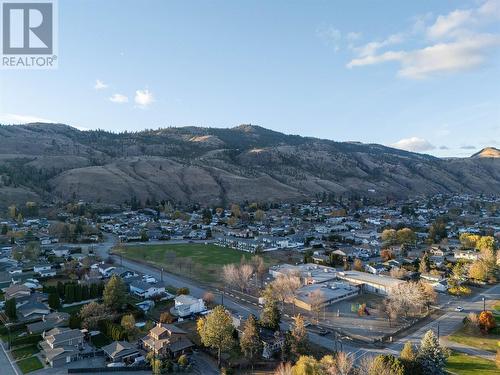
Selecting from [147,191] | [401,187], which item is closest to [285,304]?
[147,191]

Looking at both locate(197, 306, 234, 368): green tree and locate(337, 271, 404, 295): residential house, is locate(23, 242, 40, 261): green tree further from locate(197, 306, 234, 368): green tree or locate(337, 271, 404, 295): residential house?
locate(337, 271, 404, 295): residential house

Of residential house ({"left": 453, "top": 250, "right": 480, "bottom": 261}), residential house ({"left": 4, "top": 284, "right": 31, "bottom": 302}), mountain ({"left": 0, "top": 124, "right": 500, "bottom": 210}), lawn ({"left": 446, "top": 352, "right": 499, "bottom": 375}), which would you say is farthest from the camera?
mountain ({"left": 0, "top": 124, "right": 500, "bottom": 210})

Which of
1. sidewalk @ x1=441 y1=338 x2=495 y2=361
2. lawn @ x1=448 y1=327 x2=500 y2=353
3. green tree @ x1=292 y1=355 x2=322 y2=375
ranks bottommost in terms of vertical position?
sidewalk @ x1=441 y1=338 x2=495 y2=361

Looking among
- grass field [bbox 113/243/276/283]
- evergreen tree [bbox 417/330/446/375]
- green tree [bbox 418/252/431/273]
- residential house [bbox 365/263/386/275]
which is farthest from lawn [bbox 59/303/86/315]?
green tree [bbox 418/252/431/273]

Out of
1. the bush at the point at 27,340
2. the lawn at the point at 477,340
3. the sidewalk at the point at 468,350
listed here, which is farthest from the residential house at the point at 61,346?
→ the lawn at the point at 477,340

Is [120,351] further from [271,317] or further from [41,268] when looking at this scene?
[41,268]

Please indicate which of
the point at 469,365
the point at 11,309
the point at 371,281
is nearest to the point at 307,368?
the point at 469,365
